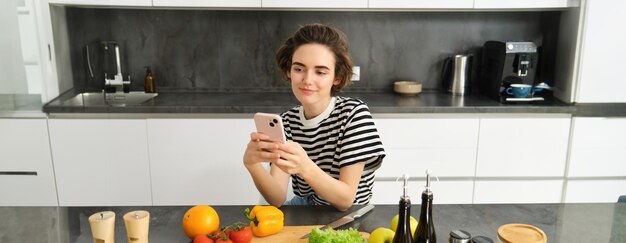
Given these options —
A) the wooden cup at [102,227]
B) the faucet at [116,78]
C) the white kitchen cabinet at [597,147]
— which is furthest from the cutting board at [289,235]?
the faucet at [116,78]

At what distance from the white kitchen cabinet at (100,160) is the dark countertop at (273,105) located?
8cm

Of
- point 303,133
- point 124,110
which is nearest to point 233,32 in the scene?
point 124,110

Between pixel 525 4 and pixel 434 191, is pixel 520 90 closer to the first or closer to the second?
pixel 525 4

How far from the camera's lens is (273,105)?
2.70m

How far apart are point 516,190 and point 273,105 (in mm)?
1451

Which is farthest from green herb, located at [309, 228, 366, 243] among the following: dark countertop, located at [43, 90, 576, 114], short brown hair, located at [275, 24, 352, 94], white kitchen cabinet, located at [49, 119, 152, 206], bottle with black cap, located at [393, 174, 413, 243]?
white kitchen cabinet, located at [49, 119, 152, 206]

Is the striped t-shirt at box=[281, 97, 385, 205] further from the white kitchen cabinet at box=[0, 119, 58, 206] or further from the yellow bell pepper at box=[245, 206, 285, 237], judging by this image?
the white kitchen cabinet at box=[0, 119, 58, 206]

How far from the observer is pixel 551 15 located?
3061mm

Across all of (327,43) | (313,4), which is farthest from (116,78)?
(327,43)

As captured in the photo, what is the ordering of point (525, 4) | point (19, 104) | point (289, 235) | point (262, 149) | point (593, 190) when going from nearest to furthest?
point (289, 235)
point (262, 149)
point (19, 104)
point (525, 4)
point (593, 190)

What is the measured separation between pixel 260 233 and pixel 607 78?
91.2 inches

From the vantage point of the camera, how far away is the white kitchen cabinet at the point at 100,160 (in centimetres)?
259

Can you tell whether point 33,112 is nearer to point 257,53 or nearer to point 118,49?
point 118,49

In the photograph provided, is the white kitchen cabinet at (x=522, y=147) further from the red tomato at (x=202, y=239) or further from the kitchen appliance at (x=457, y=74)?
the red tomato at (x=202, y=239)
